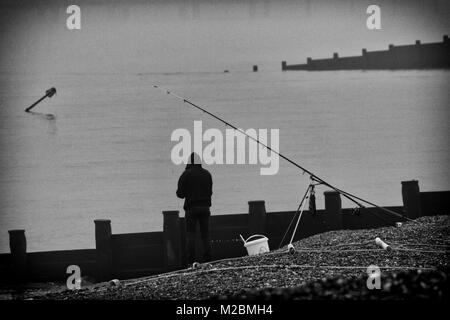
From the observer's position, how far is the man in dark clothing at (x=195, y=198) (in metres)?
11.9

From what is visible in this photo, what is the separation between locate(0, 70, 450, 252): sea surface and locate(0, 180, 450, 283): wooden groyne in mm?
3714

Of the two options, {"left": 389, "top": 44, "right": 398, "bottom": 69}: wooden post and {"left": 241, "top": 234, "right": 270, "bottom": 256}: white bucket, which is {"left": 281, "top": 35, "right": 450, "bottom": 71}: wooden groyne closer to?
{"left": 389, "top": 44, "right": 398, "bottom": 69}: wooden post

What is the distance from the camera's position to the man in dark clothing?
1191 cm

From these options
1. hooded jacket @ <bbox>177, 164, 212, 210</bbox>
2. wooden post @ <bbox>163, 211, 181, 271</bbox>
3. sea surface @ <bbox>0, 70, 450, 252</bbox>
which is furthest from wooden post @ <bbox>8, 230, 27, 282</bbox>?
sea surface @ <bbox>0, 70, 450, 252</bbox>

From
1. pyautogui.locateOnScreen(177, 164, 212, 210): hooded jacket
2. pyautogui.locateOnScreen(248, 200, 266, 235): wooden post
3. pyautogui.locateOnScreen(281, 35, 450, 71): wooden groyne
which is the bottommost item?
pyautogui.locateOnScreen(248, 200, 266, 235): wooden post

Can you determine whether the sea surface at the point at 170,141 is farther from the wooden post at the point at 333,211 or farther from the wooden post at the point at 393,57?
the wooden post at the point at 333,211

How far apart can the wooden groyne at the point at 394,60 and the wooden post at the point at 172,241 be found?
5009 millimetres

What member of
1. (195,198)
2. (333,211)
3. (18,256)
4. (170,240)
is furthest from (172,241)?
(333,211)

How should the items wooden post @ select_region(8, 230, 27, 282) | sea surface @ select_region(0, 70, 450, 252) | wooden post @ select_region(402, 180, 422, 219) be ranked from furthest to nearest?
sea surface @ select_region(0, 70, 450, 252), wooden post @ select_region(402, 180, 422, 219), wooden post @ select_region(8, 230, 27, 282)

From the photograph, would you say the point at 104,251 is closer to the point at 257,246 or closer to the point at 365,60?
the point at 257,246

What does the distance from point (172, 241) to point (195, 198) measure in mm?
1470

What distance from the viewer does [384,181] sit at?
912 inches

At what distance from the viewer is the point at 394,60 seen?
696 inches
